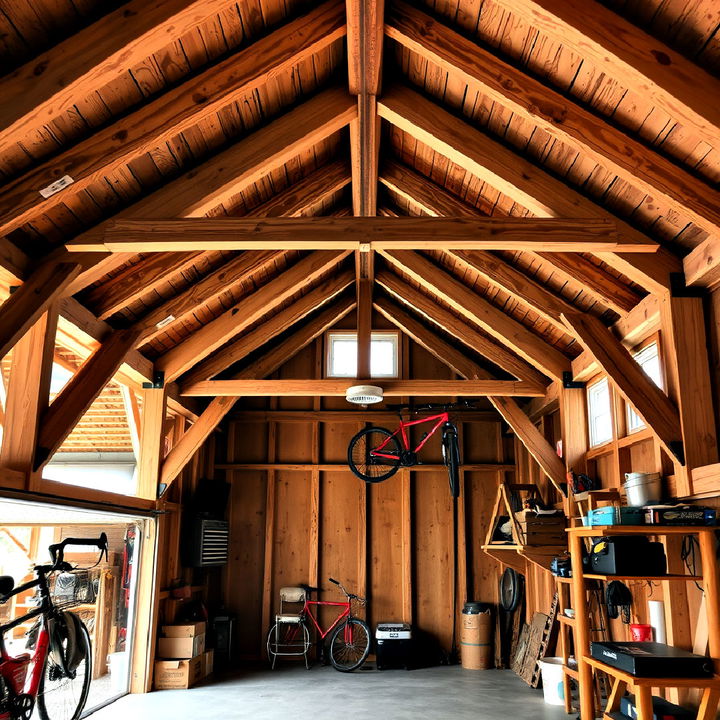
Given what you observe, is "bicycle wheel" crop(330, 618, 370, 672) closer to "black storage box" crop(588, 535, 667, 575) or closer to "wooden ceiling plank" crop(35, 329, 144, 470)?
"wooden ceiling plank" crop(35, 329, 144, 470)

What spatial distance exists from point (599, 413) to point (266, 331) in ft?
13.8

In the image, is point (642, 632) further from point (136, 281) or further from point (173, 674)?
point (136, 281)

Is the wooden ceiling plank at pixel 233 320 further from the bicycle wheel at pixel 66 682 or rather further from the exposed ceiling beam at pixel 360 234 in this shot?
the bicycle wheel at pixel 66 682

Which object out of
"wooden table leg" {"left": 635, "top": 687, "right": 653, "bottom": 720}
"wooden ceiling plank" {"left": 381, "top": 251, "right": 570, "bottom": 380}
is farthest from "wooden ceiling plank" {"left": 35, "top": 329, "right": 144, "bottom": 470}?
"wooden table leg" {"left": 635, "top": 687, "right": 653, "bottom": 720}

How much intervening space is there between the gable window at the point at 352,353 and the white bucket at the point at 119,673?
15.6 feet

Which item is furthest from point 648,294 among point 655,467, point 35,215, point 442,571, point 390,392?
point 442,571

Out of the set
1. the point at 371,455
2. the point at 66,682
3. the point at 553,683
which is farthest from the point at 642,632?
the point at 66,682

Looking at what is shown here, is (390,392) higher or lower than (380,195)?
lower

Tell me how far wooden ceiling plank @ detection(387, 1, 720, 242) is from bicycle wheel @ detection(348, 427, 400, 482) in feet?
16.5

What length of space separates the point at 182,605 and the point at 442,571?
11.8ft

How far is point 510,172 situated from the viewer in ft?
18.6

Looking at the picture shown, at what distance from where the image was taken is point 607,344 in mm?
6328

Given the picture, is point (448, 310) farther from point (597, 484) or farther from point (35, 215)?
point (35, 215)

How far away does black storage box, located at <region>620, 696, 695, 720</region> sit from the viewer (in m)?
4.43
